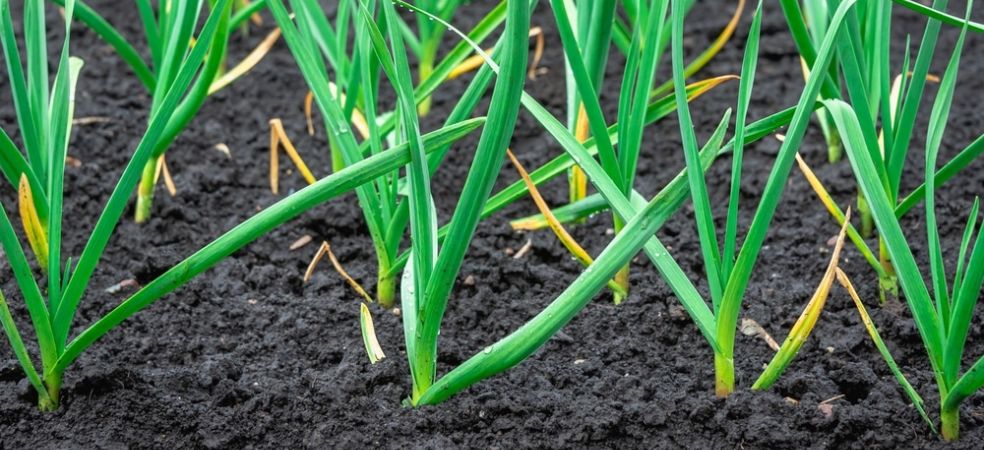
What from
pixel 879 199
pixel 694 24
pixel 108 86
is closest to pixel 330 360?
pixel 879 199

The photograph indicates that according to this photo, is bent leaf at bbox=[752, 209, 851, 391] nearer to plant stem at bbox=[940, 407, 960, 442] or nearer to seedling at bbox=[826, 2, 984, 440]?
seedling at bbox=[826, 2, 984, 440]

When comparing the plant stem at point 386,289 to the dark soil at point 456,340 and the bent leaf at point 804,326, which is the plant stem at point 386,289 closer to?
the dark soil at point 456,340

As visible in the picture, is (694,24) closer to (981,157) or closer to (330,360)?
(981,157)

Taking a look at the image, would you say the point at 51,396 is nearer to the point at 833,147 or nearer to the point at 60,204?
the point at 60,204

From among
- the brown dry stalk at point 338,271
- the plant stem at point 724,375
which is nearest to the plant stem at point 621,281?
the plant stem at point 724,375

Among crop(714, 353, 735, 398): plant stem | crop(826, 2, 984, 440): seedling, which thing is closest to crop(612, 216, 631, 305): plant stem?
crop(714, 353, 735, 398): plant stem
